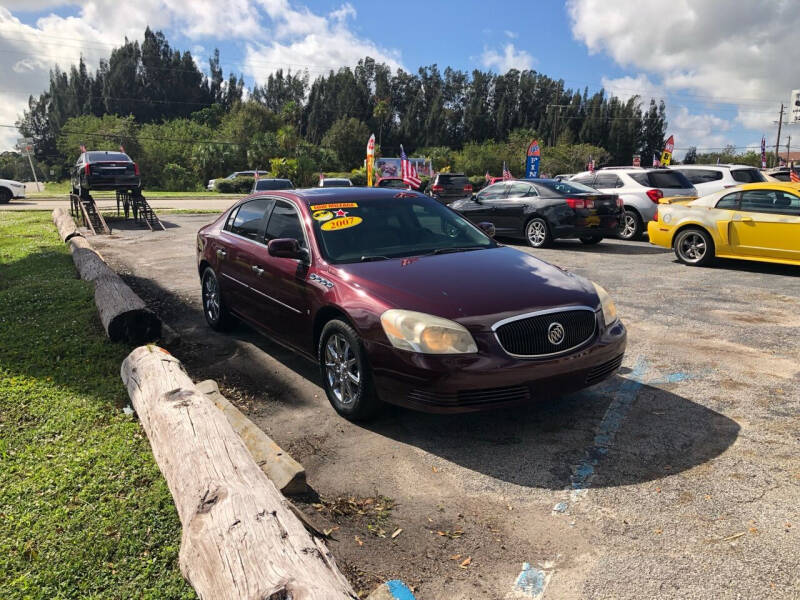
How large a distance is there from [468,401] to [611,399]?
151 cm

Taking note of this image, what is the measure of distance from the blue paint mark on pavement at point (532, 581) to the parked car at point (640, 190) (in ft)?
40.2

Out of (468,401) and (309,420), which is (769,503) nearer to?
(468,401)

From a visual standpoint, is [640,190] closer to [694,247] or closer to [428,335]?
[694,247]

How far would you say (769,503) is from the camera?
3.11 meters

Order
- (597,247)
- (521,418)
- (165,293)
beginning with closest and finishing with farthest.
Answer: (521,418) → (165,293) → (597,247)

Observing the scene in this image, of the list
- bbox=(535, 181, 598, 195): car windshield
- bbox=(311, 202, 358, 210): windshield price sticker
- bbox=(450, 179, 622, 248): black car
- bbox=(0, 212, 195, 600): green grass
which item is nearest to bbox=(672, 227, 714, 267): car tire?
bbox=(450, 179, 622, 248): black car

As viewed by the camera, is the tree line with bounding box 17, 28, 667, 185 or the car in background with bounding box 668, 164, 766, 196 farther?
the tree line with bounding box 17, 28, 667, 185

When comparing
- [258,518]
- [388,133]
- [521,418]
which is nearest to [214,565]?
[258,518]

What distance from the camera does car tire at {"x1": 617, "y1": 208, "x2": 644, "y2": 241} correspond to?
13.7 meters

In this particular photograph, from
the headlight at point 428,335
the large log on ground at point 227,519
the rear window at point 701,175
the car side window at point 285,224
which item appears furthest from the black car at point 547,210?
the large log on ground at point 227,519

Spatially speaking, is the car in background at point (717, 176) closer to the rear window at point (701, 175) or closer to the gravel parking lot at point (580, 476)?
the rear window at point (701, 175)

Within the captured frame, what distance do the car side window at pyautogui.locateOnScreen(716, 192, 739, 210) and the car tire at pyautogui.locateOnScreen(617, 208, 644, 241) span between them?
3.72 meters

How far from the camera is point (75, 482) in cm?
337

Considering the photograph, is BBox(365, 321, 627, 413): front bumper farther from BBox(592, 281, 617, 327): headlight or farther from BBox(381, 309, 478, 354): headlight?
BBox(592, 281, 617, 327): headlight
